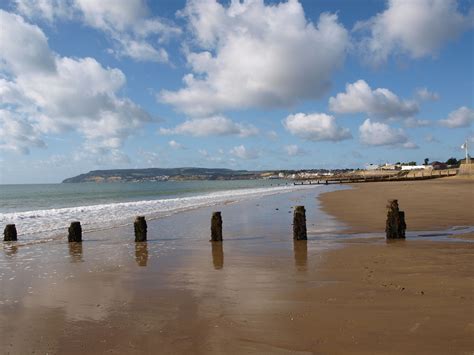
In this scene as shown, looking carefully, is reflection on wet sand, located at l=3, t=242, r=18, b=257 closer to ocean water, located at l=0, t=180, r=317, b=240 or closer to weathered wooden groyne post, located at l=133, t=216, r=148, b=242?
ocean water, located at l=0, t=180, r=317, b=240

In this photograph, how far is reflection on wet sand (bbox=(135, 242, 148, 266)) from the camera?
35.7ft

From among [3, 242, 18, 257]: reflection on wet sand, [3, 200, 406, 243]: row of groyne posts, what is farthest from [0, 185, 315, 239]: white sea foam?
[3, 200, 406, 243]: row of groyne posts

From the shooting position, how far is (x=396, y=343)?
4.90 meters

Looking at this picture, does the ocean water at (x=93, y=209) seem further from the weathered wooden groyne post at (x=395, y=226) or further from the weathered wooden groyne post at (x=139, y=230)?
the weathered wooden groyne post at (x=395, y=226)

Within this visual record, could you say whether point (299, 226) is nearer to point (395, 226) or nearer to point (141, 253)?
point (395, 226)

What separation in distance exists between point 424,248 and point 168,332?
8.09 m

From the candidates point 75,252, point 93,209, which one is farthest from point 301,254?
point 93,209

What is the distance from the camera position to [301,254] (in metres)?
11.1

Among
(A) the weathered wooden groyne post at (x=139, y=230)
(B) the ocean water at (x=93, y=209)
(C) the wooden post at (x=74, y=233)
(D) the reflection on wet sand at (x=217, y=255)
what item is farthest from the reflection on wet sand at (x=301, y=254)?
(B) the ocean water at (x=93, y=209)

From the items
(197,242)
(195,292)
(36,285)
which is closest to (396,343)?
(195,292)

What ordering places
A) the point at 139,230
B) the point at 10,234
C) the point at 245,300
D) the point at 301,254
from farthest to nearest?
the point at 10,234 < the point at 139,230 < the point at 301,254 < the point at 245,300

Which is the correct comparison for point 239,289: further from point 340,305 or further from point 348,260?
point 348,260

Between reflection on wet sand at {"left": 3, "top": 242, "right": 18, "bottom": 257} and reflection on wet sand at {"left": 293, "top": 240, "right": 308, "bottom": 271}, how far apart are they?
27.8 ft

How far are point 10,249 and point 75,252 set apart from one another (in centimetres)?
275
